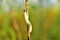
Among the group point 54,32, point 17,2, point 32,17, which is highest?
point 17,2

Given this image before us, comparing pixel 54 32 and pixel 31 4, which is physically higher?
pixel 31 4

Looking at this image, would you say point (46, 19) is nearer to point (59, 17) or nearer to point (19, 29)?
point (59, 17)

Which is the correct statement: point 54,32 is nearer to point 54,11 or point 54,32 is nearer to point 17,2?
point 54,11

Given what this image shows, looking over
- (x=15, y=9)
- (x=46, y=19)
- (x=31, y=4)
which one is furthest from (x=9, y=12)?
(x=46, y=19)

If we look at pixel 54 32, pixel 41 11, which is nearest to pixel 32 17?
pixel 41 11

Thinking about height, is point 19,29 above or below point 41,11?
below
